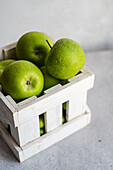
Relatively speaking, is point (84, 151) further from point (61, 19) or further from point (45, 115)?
point (61, 19)

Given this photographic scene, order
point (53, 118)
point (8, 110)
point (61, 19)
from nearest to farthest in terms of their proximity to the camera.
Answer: point (8, 110), point (53, 118), point (61, 19)

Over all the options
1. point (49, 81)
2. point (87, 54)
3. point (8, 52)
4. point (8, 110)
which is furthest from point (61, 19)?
point (8, 110)

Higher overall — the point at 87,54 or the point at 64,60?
the point at 64,60

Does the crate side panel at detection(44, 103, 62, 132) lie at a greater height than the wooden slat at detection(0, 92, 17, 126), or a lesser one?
lesser

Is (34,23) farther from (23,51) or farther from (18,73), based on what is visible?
(18,73)

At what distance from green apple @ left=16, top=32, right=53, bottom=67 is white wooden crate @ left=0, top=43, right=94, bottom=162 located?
0.29 feet

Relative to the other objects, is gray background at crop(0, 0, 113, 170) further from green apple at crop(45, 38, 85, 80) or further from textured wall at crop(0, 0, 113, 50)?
green apple at crop(45, 38, 85, 80)

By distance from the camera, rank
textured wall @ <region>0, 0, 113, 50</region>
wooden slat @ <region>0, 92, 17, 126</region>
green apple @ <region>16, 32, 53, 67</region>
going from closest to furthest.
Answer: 1. wooden slat @ <region>0, 92, 17, 126</region>
2. green apple @ <region>16, 32, 53, 67</region>
3. textured wall @ <region>0, 0, 113, 50</region>

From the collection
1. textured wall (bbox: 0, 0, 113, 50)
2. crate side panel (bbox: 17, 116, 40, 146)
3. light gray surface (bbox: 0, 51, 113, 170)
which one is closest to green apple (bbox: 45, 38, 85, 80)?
crate side panel (bbox: 17, 116, 40, 146)

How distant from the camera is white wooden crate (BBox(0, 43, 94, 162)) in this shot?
0.74 meters

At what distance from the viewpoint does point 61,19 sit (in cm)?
118

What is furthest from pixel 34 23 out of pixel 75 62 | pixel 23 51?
pixel 75 62

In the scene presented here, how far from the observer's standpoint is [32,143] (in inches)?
33.1

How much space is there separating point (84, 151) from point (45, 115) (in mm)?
175
